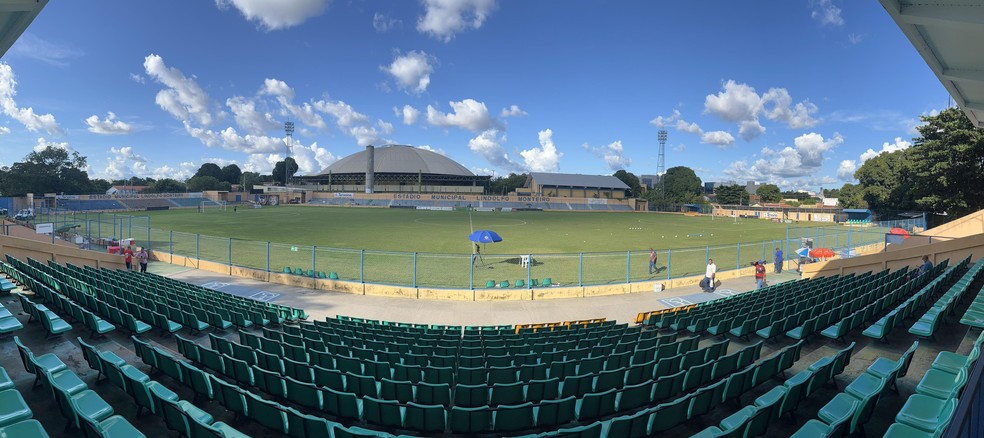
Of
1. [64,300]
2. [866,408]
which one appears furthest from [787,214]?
[64,300]

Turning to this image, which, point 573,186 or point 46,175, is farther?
point 573,186

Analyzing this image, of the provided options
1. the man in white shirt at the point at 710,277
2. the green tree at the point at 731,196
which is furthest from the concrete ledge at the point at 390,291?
the green tree at the point at 731,196

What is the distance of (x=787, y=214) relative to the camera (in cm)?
8050

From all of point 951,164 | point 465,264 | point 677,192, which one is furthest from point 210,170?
point 951,164

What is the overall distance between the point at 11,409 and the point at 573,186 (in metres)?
139

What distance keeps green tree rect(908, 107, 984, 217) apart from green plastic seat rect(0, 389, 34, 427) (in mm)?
51187

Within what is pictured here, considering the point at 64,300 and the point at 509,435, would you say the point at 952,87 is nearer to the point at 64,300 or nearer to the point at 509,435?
the point at 509,435

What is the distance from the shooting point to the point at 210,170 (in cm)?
18200

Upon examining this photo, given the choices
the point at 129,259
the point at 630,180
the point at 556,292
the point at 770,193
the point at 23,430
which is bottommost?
the point at 556,292

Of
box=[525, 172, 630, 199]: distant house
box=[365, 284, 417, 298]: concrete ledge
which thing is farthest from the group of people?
box=[525, 172, 630, 199]: distant house

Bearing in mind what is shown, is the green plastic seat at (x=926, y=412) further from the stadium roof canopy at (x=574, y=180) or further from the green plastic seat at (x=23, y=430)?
the stadium roof canopy at (x=574, y=180)

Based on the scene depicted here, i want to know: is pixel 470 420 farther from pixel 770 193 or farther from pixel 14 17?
pixel 770 193

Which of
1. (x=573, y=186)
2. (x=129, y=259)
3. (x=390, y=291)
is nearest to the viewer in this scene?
(x=390, y=291)

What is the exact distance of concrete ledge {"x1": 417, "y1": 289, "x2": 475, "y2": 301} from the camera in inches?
650
